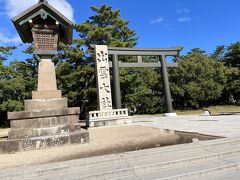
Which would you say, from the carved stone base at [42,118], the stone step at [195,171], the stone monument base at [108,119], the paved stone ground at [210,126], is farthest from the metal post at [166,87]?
the stone step at [195,171]

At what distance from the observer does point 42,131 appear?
254 inches

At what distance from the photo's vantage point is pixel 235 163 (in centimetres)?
377

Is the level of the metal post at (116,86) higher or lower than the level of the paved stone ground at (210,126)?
higher

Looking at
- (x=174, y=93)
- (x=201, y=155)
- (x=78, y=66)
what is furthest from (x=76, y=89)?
(x=201, y=155)

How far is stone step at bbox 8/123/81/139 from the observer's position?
6.18 metres

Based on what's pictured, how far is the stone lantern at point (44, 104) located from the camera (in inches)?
246

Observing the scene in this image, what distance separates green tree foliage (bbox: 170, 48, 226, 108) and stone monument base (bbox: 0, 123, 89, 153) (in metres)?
29.8

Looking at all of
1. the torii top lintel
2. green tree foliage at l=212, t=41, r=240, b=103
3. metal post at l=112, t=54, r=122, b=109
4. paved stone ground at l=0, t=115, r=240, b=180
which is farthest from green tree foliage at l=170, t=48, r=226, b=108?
paved stone ground at l=0, t=115, r=240, b=180

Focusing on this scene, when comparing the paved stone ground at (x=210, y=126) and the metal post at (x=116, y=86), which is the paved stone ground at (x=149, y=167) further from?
the metal post at (x=116, y=86)

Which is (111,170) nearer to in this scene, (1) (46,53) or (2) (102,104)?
(1) (46,53)

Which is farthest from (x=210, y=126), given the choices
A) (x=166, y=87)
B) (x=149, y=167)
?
(x=166, y=87)

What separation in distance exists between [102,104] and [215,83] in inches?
1012

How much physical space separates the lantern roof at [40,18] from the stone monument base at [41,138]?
347cm

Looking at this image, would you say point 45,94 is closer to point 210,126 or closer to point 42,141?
point 42,141
